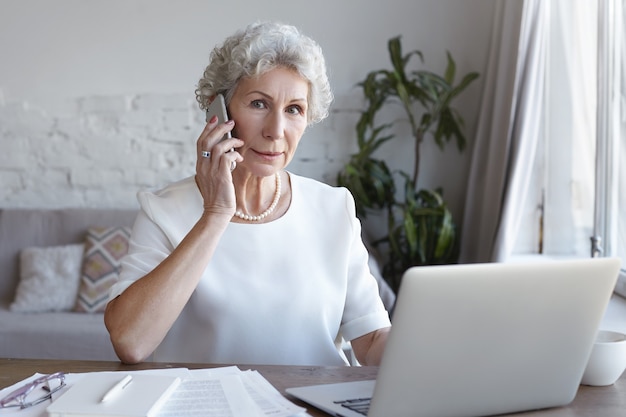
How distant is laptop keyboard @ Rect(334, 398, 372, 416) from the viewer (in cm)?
112

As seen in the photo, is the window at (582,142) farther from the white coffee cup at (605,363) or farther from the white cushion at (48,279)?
the white cushion at (48,279)

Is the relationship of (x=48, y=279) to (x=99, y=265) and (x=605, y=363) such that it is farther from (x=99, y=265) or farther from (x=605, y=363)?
(x=605, y=363)

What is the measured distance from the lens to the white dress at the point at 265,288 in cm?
162

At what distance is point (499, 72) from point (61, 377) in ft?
9.00

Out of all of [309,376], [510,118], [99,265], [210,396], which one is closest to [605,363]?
[309,376]

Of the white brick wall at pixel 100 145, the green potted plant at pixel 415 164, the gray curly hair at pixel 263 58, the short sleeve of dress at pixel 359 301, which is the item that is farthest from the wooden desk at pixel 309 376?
the white brick wall at pixel 100 145

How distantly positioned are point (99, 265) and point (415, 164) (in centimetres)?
166

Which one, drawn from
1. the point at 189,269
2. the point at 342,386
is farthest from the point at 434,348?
the point at 189,269

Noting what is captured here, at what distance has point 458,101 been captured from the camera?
4031mm

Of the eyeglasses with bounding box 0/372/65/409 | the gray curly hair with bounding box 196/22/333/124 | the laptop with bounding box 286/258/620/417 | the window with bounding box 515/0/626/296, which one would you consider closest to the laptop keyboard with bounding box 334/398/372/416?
the laptop with bounding box 286/258/620/417

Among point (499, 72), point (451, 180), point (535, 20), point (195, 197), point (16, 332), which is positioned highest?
point (535, 20)

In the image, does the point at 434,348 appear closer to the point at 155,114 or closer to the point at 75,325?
the point at 75,325

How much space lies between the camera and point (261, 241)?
5.58 feet

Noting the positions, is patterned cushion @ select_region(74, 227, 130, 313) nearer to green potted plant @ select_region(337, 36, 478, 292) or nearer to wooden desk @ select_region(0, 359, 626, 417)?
green potted plant @ select_region(337, 36, 478, 292)
